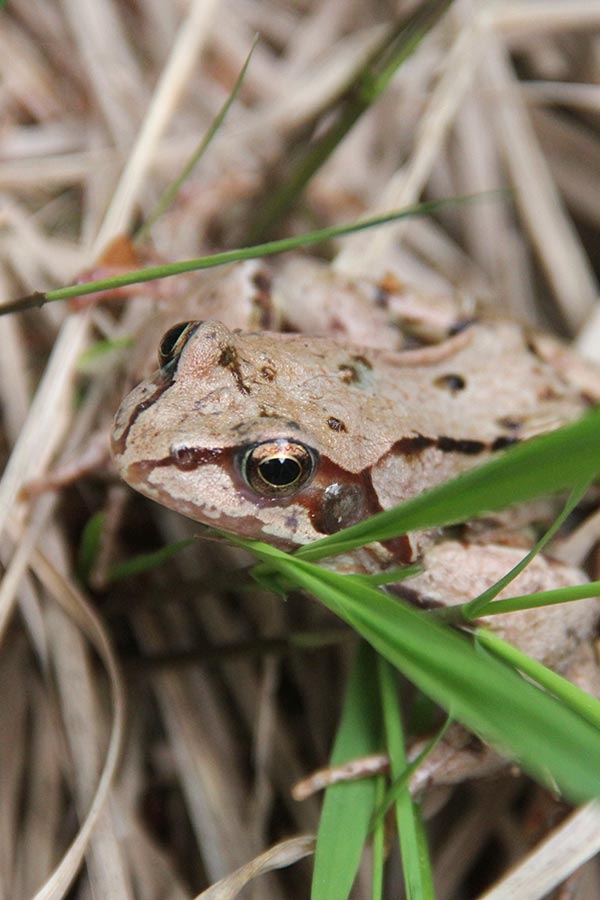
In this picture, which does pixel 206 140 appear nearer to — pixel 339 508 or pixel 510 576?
pixel 339 508

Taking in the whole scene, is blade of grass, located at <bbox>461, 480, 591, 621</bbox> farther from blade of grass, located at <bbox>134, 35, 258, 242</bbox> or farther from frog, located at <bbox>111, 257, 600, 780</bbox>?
blade of grass, located at <bbox>134, 35, 258, 242</bbox>

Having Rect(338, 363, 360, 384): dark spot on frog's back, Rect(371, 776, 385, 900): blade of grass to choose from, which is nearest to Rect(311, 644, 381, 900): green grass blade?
Rect(371, 776, 385, 900): blade of grass

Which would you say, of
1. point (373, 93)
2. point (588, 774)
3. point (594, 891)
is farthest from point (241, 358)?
point (594, 891)

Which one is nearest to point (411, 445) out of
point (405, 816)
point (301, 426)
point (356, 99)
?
point (301, 426)

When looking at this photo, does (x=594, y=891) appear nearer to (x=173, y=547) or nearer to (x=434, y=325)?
(x=173, y=547)

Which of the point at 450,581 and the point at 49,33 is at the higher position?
the point at 49,33

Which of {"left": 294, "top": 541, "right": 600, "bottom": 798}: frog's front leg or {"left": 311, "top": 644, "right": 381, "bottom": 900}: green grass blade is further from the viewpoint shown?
{"left": 294, "top": 541, "right": 600, "bottom": 798}: frog's front leg

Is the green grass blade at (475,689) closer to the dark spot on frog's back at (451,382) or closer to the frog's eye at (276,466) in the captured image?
the frog's eye at (276,466)
